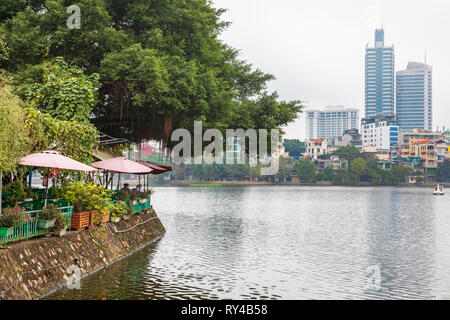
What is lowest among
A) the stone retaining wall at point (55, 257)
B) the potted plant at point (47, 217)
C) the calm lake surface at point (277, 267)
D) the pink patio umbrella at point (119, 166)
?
the calm lake surface at point (277, 267)

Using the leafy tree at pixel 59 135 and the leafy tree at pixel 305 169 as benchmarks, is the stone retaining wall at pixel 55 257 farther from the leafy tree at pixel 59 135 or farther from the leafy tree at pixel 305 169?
the leafy tree at pixel 305 169

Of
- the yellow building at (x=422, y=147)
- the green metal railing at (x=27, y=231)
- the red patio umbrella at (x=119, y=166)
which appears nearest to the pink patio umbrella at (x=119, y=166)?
the red patio umbrella at (x=119, y=166)

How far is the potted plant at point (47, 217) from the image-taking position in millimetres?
14203

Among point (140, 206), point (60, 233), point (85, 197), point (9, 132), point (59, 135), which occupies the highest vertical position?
point (59, 135)

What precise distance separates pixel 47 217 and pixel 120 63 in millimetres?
10719

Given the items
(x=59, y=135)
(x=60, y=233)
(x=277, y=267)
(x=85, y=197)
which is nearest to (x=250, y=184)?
(x=277, y=267)

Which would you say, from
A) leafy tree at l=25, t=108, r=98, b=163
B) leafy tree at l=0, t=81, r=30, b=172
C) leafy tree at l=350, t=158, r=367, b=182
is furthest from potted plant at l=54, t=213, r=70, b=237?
leafy tree at l=350, t=158, r=367, b=182

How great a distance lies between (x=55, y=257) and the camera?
13922 millimetres

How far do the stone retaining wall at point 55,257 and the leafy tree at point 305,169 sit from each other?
151701mm

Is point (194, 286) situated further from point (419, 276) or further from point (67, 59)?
point (67, 59)

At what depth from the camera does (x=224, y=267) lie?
18.4m

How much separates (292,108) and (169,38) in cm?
1338

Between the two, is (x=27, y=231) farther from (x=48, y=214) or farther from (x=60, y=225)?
(x=60, y=225)

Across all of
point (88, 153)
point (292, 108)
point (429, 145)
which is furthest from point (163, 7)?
point (429, 145)
